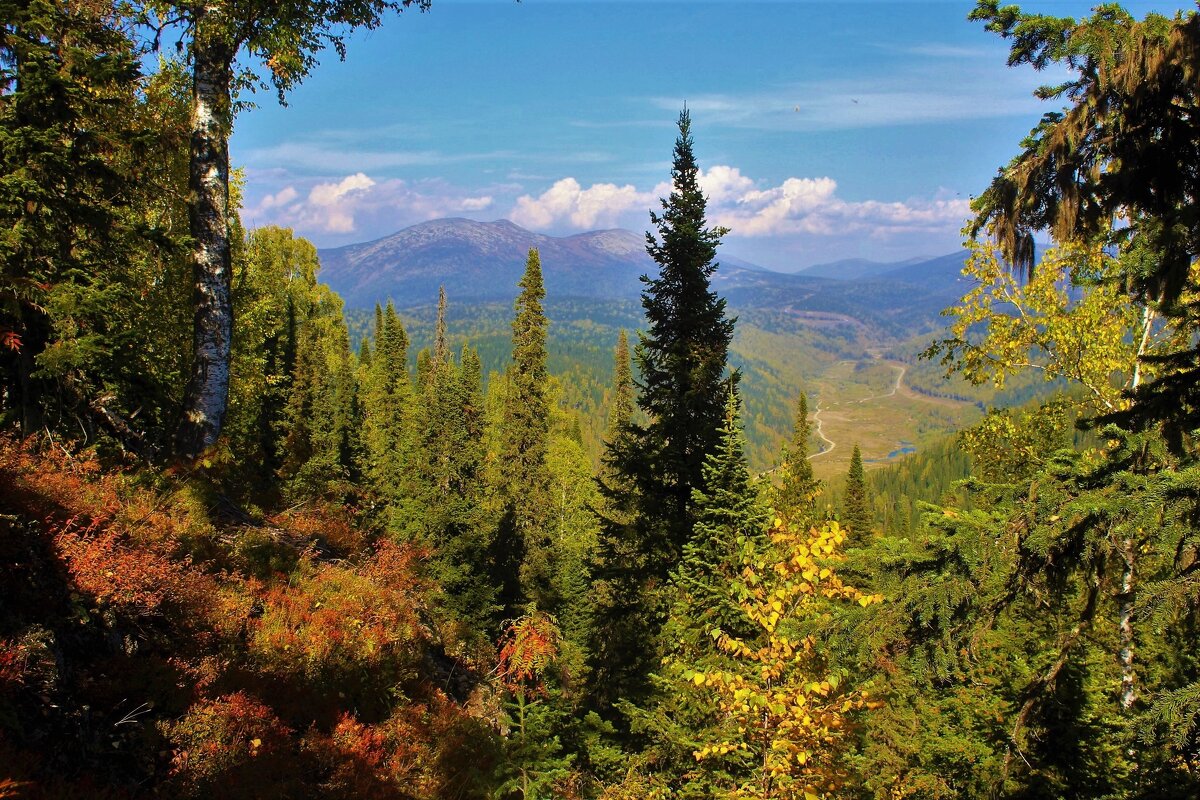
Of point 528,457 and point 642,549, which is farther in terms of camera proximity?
point 528,457

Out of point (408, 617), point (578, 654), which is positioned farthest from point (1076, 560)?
point (578, 654)

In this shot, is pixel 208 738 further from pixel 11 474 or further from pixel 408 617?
pixel 408 617

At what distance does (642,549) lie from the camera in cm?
1385

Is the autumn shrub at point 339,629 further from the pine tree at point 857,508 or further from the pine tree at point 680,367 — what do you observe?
the pine tree at point 857,508

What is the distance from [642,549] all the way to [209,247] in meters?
10.1

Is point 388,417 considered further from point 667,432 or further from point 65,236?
point 65,236

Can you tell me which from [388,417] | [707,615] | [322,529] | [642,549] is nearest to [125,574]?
[322,529]

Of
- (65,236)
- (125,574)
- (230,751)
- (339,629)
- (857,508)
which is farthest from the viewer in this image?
(857,508)

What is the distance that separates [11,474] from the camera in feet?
21.4

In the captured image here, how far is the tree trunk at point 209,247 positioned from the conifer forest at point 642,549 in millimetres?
44

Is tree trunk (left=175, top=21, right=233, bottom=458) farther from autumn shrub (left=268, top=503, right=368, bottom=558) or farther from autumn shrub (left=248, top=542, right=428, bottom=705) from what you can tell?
autumn shrub (left=248, top=542, right=428, bottom=705)

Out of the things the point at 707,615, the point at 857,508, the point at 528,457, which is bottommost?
the point at 857,508

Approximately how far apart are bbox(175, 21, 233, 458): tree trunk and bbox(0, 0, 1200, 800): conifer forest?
4 centimetres

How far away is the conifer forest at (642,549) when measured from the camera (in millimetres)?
4719
